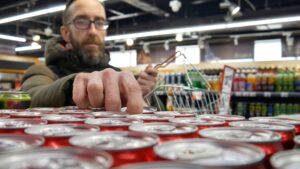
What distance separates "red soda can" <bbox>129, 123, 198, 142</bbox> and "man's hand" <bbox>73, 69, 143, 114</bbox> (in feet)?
1.14

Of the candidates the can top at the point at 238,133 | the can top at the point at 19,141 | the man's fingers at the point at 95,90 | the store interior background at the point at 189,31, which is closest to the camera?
the can top at the point at 19,141

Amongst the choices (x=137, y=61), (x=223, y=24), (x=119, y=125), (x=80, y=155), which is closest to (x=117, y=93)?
(x=119, y=125)

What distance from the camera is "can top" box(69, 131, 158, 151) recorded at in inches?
20.9

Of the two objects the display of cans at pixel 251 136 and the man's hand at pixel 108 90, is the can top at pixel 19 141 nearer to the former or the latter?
the display of cans at pixel 251 136

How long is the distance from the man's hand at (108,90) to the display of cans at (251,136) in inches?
18.0

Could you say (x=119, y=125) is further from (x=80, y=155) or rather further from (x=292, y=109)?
(x=292, y=109)

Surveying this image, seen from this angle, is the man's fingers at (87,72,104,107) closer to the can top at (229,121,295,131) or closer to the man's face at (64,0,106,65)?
the can top at (229,121,295,131)

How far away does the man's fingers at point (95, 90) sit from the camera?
1.05m

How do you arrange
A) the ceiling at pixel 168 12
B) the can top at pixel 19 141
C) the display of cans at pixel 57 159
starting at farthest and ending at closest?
the ceiling at pixel 168 12, the can top at pixel 19 141, the display of cans at pixel 57 159

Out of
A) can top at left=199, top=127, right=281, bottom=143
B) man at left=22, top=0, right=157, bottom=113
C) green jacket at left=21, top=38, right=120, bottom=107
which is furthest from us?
green jacket at left=21, top=38, right=120, bottom=107

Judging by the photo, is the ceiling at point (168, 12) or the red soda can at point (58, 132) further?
the ceiling at point (168, 12)

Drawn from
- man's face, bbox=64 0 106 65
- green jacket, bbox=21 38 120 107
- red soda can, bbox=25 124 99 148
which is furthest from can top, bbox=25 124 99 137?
man's face, bbox=64 0 106 65

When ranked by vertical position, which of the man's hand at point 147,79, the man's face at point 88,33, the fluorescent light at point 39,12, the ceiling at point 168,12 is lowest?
the man's hand at point 147,79

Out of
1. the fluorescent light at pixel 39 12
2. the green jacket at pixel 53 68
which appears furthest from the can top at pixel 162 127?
the fluorescent light at pixel 39 12
